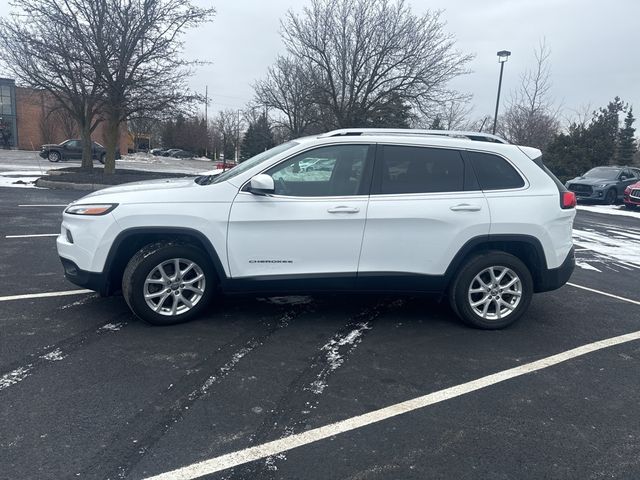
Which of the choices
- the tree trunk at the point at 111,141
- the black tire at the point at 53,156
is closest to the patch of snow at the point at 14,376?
the tree trunk at the point at 111,141

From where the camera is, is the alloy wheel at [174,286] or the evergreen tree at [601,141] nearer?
the alloy wheel at [174,286]

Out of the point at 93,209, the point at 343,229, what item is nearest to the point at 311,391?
the point at 343,229

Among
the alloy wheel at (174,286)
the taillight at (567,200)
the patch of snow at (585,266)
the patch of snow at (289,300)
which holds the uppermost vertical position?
the taillight at (567,200)

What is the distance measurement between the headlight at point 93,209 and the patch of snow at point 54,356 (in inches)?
46.9

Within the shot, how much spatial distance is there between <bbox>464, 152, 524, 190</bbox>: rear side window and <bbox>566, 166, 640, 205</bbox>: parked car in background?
18566 millimetres

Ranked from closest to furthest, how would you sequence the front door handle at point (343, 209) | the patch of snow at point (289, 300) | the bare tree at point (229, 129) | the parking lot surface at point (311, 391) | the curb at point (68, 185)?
the parking lot surface at point (311, 391) < the front door handle at point (343, 209) < the patch of snow at point (289, 300) < the curb at point (68, 185) < the bare tree at point (229, 129)

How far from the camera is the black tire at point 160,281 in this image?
4.33m

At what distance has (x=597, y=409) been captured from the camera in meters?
3.38

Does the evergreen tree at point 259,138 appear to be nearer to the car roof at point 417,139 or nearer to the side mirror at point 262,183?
the car roof at point 417,139

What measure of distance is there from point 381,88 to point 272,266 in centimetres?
2289

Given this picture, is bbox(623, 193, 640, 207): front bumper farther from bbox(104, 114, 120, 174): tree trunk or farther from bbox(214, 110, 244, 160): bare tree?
bbox(214, 110, 244, 160): bare tree

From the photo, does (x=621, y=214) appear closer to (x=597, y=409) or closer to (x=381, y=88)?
(x=381, y=88)

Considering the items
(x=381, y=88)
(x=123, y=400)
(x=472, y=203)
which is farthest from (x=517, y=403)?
(x=381, y=88)

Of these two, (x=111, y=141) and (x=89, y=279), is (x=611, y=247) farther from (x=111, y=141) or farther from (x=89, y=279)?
(x=111, y=141)
